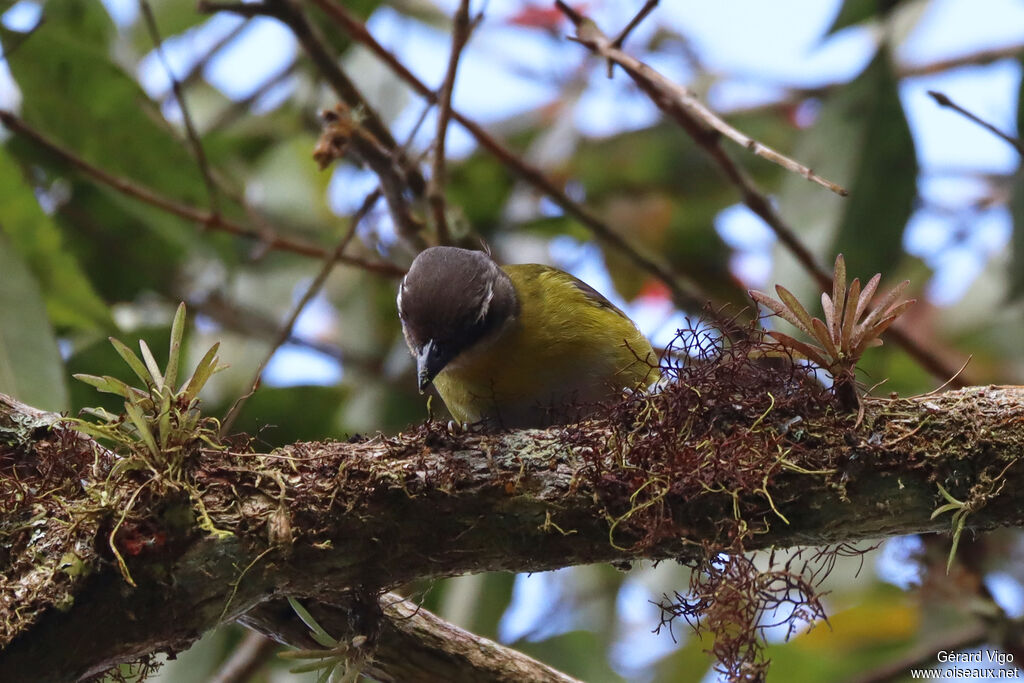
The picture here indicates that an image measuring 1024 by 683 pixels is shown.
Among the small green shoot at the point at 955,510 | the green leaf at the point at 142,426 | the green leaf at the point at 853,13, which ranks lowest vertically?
the green leaf at the point at 142,426

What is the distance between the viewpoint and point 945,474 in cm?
244

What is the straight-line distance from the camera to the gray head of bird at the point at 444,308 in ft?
11.6

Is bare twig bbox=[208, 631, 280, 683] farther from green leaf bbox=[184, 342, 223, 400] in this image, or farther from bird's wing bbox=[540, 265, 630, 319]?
green leaf bbox=[184, 342, 223, 400]

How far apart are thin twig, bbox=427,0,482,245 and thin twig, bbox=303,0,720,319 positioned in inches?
8.7

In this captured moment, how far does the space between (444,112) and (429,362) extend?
1150 millimetres

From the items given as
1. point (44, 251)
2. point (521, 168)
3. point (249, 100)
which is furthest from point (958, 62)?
point (44, 251)

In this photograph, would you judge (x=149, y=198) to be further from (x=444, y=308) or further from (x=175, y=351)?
(x=175, y=351)

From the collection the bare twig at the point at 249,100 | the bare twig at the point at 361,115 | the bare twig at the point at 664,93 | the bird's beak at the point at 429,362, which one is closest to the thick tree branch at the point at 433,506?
the bare twig at the point at 664,93

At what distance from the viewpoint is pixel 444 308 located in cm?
355

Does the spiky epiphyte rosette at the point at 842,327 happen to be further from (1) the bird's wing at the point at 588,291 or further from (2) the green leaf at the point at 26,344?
(2) the green leaf at the point at 26,344

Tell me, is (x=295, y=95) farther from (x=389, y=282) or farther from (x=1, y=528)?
(x=1, y=528)

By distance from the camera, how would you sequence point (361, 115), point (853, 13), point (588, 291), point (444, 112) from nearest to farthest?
point (361, 115) → point (444, 112) → point (588, 291) → point (853, 13)

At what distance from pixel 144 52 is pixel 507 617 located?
12.7ft

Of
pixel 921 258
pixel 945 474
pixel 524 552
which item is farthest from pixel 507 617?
pixel 921 258
